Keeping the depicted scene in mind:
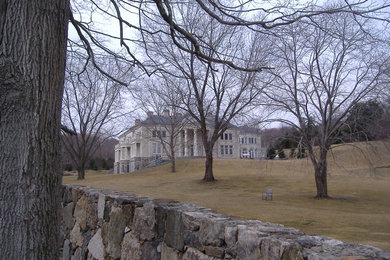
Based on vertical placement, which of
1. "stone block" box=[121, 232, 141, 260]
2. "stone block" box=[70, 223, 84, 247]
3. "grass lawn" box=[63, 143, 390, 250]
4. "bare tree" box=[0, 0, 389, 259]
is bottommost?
"grass lawn" box=[63, 143, 390, 250]

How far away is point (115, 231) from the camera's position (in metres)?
4.08

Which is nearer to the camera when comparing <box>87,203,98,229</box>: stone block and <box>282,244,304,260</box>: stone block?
<box>282,244,304,260</box>: stone block

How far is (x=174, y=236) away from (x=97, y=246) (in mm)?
1861

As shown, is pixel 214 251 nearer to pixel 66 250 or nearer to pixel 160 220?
pixel 160 220

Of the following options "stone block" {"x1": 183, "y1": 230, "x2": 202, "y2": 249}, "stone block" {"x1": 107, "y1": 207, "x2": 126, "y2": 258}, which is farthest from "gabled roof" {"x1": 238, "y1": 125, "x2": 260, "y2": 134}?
"stone block" {"x1": 183, "y1": 230, "x2": 202, "y2": 249}

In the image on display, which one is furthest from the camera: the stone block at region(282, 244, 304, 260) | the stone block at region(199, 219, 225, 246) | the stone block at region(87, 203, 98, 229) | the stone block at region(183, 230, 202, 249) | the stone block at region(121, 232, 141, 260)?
the stone block at region(87, 203, 98, 229)

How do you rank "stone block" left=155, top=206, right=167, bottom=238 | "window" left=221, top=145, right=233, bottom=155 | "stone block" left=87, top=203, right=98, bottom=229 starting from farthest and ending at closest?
"window" left=221, top=145, right=233, bottom=155 < "stone block" left=87, top=203, right=98, bottom=229 < "stone block" left=155, top=206, right=167, bottom=238

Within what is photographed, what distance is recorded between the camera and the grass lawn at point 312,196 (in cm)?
1024

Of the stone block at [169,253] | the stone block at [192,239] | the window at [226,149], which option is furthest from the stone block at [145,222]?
the window at [226,149]

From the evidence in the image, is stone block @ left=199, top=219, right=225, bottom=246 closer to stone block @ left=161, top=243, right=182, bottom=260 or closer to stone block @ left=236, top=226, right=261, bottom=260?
stone block @ left=236, top=226, right=261, bottom=260

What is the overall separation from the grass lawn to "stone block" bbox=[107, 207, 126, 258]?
599 cm

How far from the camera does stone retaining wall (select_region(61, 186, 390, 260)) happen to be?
2104mm

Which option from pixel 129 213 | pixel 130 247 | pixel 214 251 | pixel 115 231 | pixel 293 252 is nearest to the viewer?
pixel 293 252

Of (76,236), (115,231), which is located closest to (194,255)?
(115,231)
